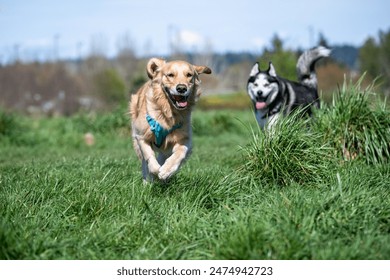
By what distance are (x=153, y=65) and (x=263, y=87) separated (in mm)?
3389

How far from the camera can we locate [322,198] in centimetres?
378

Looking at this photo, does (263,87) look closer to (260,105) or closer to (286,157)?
(260,105)

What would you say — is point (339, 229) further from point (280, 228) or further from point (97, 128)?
point (97, 128)

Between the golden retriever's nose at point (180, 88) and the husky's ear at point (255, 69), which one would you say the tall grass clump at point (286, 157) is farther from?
the husky's ear at point (255, 69)

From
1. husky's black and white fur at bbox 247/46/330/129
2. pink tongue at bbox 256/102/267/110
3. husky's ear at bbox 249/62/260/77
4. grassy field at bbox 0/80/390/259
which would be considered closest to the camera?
grassy field at bbox 0/80/390/259

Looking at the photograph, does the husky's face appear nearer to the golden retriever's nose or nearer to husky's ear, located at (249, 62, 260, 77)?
husky's ear, located at (249, 62, 260, 77)

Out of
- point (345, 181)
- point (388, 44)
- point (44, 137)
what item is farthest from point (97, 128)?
point (388, 44)

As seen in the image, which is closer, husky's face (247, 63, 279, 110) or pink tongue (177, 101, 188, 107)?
pink tongue (177, 101, 188, 107)

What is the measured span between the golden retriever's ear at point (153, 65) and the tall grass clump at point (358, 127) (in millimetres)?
2240

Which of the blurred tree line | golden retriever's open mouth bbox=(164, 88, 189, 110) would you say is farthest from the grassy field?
the blurred tree line

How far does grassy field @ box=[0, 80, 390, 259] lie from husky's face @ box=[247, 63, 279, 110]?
1759 mm

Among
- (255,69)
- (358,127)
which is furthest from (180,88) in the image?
(255,69)

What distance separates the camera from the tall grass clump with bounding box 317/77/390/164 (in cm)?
588
